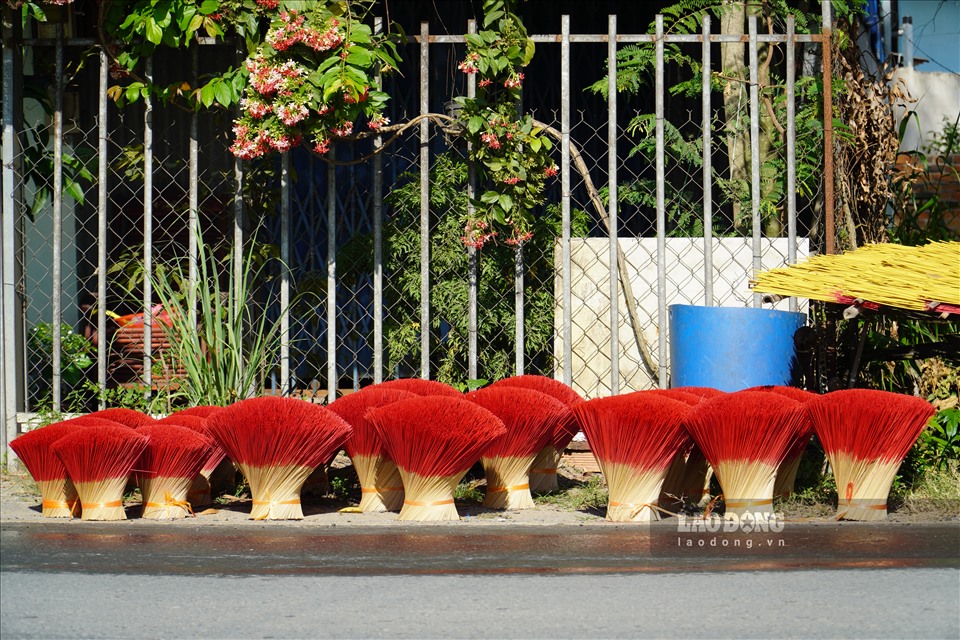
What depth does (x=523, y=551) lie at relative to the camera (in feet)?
12.1

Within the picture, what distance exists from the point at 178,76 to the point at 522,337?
3303 millimetres

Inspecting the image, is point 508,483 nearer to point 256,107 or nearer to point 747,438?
point 747,438

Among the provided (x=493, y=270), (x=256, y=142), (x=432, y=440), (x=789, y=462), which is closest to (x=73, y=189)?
(x=256, y=142)

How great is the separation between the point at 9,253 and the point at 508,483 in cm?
264

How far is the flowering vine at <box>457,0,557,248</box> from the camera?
5.15 m

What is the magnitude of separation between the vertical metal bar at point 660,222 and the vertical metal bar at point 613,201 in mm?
200

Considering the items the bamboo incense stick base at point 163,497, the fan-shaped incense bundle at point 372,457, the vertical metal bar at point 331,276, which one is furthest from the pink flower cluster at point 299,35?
the bamboo incense stick base at point 163,497

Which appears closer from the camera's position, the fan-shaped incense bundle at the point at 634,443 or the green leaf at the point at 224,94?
the fan-shaped incense bundle at the point at 634,443

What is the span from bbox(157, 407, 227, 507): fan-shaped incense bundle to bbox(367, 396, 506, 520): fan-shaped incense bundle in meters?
0.70

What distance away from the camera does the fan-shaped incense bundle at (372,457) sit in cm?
431

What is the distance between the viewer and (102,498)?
412 centimetres

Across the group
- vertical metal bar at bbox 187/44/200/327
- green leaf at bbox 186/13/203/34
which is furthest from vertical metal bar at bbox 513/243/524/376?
green leaf at bbox 186/13/203/34

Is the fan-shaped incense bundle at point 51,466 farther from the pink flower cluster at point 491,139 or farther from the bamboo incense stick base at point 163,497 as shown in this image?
the pink flower cluster at point 491,139

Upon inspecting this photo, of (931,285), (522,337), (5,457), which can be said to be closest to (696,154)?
(522,337)
